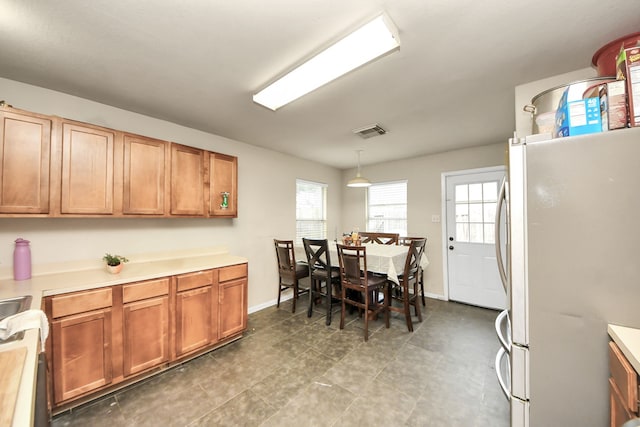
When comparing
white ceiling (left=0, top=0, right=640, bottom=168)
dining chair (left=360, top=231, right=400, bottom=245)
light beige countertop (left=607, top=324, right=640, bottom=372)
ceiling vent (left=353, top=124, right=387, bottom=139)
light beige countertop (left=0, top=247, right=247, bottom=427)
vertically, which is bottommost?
light beige countertop (left=0, top=247, right=247, bottom=427)

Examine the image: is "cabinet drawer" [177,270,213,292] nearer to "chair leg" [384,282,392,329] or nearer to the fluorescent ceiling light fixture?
the fluorescent ceiling light fixture

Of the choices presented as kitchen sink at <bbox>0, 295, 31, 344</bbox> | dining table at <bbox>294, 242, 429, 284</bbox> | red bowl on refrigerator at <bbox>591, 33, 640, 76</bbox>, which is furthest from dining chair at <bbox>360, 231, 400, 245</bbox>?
kitchen sink at <bbox>0, 295, 31, 344</bbox>

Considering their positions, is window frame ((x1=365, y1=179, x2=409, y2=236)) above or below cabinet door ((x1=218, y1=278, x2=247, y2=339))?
above

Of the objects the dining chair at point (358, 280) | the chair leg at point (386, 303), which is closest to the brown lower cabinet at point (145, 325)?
the dining chair at point (358, 280)

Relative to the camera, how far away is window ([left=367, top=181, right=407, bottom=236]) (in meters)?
4.48

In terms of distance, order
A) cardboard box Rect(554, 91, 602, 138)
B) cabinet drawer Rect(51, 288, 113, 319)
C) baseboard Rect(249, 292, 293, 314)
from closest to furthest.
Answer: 1. cardboard box Rect(554, 91, 602, 138)
2. cabinet drawer Rect(51, 288, 113, 319)
3. baseboard Rect(249, 292, 293, 314)

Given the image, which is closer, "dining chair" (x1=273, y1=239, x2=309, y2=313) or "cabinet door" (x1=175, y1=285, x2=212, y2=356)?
"cabinet door" (x1=175, y1=285, x2=212, y2=356)

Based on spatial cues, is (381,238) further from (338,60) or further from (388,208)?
(338,60)

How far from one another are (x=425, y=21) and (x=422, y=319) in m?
3.18

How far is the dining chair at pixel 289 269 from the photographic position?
11.1ft

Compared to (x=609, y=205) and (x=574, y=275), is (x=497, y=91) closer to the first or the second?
(x=609, y=205)

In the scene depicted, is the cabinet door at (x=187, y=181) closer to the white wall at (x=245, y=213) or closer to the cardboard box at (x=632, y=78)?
the white wall at (x=245, y=213)

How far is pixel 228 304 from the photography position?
250 centimetres

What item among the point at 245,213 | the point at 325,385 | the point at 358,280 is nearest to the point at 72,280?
the point at 245,213
